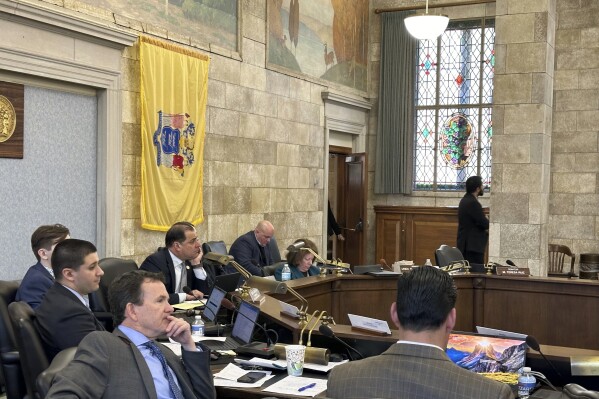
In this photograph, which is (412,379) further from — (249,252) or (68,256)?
(249,252)

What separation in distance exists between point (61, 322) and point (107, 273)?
1.67 meters

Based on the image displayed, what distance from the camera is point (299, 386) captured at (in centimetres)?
325

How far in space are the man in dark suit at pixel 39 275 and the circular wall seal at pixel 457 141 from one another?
8.34 meters

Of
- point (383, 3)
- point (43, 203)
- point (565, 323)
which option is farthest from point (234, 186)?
point (383, 3)

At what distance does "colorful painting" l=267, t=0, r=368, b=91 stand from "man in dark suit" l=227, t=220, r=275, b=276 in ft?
9.54

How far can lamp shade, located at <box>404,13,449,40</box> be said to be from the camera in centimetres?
888

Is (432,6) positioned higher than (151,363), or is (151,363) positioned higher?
(432,6)

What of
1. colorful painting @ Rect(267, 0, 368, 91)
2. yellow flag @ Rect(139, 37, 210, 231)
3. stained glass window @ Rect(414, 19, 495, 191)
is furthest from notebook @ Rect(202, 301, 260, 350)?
stained glass window @ Rect(414, 19, 495, 191)

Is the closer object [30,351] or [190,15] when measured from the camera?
[30,351]

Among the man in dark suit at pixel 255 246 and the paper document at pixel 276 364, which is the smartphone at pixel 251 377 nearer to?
the paper document at pixel 276 364

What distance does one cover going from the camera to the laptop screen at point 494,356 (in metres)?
3.34

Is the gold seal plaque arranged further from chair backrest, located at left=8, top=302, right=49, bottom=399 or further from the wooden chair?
the wooden chair

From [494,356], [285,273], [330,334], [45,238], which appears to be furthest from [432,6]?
[494,356]

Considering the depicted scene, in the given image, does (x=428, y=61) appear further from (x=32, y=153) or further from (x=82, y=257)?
(x=82, y=257)
